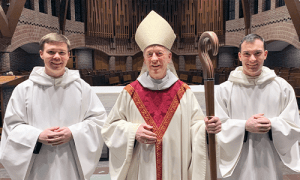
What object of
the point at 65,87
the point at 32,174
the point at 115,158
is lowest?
the point at 32,174

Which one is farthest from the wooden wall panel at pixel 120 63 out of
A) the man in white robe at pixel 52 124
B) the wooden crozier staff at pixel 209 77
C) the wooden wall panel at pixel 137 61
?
the wooden crozier staff at pixel 209 77

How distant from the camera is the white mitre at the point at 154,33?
1691 mm

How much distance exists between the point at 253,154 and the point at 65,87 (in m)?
1.49

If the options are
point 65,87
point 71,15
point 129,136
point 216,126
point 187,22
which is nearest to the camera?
point 216,126

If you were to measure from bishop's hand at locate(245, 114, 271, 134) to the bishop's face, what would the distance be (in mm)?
716

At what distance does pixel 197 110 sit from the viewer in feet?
5.63

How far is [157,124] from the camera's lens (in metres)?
1.72

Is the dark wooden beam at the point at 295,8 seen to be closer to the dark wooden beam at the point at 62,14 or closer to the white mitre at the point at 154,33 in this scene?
the white mitre at the point at 154,33

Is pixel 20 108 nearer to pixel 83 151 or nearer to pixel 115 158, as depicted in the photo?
pixel 83 151

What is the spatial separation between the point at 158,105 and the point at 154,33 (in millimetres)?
489

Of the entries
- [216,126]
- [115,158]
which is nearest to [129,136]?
[115,158]

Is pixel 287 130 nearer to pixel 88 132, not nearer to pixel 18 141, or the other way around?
pixel 88 132

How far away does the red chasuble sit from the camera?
171 cm

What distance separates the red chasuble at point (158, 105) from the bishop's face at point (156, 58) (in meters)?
0.15
